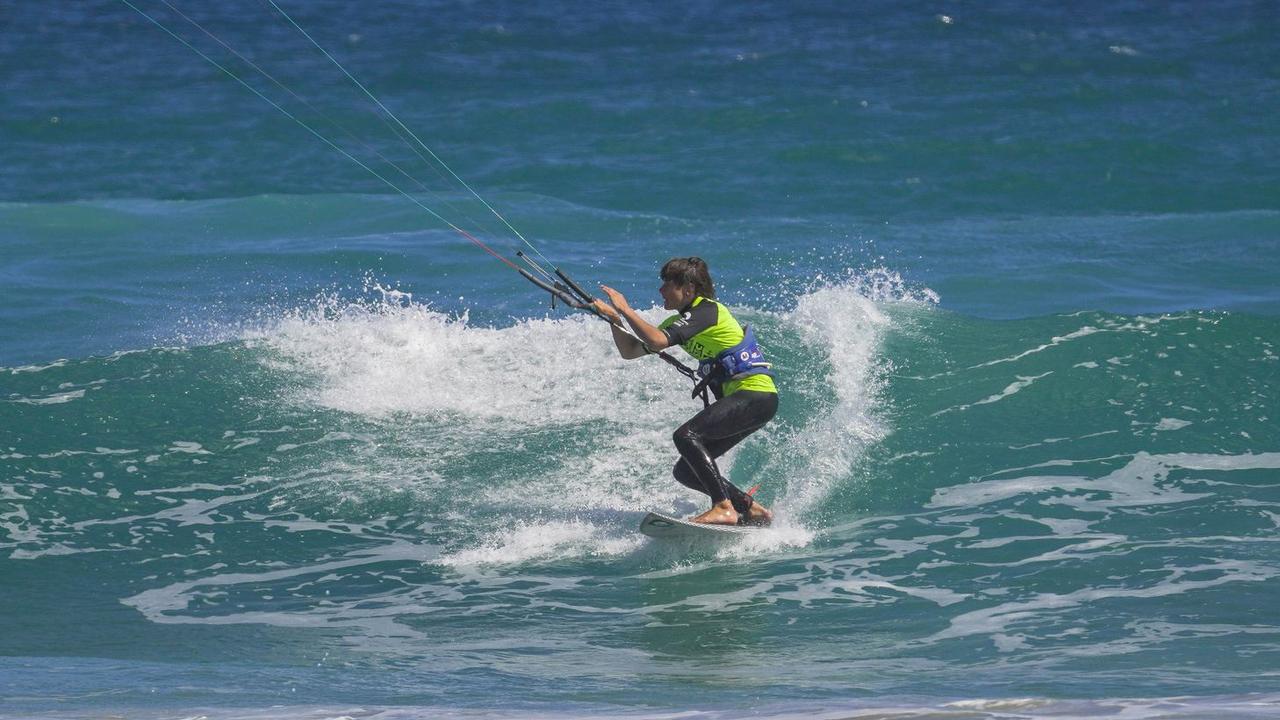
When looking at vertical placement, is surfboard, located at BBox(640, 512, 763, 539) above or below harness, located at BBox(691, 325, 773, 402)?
below

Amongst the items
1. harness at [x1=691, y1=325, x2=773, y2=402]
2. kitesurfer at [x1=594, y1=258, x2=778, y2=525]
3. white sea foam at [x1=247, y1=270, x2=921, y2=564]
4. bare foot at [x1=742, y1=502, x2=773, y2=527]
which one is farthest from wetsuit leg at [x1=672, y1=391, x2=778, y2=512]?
white sea foam at [x1=247, y1=270, x2=921, y2=564]

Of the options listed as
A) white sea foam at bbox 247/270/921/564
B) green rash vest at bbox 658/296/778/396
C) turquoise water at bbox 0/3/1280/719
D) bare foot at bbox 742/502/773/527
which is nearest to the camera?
turquoise water at bbox 0/3/1280/719

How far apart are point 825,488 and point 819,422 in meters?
1.21

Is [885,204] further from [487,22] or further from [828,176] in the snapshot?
[487,22]

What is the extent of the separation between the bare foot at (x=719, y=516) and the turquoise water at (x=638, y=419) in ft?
0.90

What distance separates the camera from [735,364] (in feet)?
28.3

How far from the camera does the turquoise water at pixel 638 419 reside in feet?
23.8

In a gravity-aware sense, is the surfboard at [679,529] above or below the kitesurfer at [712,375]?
below

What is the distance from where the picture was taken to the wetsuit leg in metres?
8.62

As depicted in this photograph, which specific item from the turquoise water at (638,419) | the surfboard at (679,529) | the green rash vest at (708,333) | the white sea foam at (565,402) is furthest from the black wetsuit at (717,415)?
the white sea foam at (565,402)

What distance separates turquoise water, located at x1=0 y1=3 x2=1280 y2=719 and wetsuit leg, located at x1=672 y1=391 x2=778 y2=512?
1.66ft

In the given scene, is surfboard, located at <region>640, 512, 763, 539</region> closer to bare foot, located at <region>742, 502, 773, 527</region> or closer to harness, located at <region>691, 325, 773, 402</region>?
bare foot, located at <region>742, 502, 773, 527</region>

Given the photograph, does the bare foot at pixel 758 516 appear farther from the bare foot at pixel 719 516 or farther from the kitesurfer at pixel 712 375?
the bare foot at pixel 719 516

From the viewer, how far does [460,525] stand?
31.7 feet
